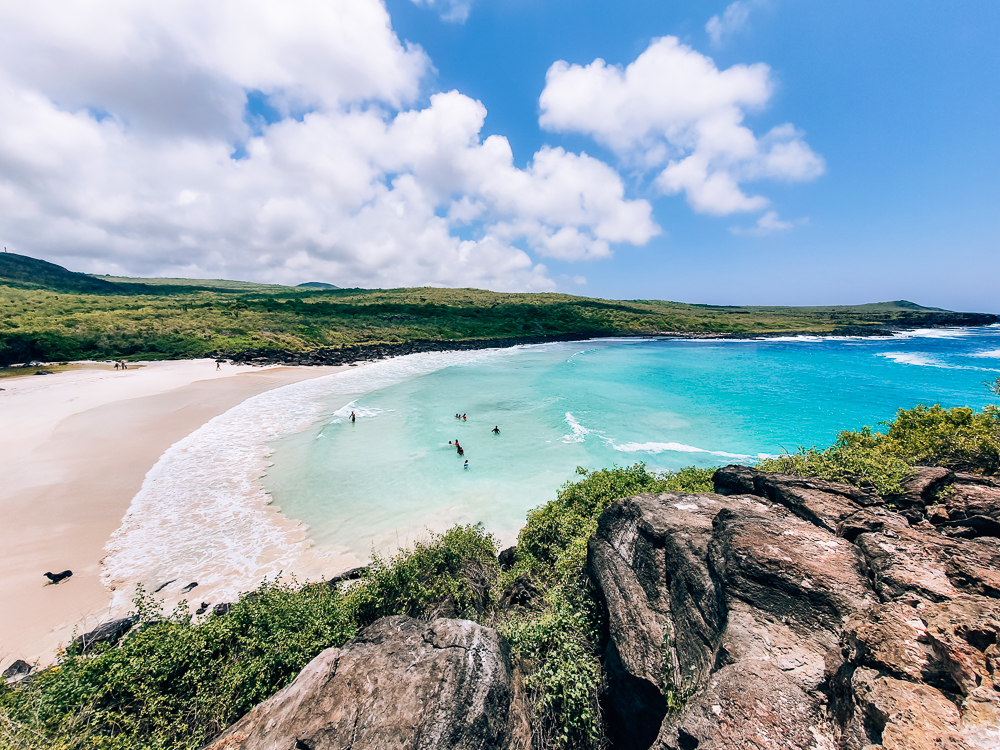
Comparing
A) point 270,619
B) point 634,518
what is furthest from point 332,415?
point 634,518

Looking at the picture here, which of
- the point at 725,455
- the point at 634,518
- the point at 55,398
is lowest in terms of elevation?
the point at 725,455

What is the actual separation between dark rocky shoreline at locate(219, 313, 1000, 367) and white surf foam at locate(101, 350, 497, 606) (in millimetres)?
33847

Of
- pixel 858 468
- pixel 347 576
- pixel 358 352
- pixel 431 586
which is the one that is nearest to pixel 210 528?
pixel 347 576

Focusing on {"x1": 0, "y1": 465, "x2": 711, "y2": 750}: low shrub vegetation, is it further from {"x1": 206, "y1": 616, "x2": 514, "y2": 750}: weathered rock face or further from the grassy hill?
the grassy hill

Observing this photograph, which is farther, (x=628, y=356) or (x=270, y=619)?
(x=628, y=356)

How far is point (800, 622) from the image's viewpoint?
17.7 feet

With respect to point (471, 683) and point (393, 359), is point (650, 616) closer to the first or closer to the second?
point (471, 683)

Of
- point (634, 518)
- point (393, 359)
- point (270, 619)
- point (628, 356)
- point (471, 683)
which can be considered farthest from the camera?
point (628, 356)

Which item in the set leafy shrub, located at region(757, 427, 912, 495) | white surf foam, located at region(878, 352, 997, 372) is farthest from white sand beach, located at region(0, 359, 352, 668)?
white surf foam, located at region(878, 352, 997, 372)

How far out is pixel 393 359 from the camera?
6875cm

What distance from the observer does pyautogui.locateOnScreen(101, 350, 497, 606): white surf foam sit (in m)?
13.3

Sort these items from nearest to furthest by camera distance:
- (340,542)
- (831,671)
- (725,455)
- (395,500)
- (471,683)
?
(831,671)
(471,683)
(340,542)
(395,500)
(725,455)

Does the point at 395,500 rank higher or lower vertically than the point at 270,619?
lower

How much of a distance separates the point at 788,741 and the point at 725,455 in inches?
990
